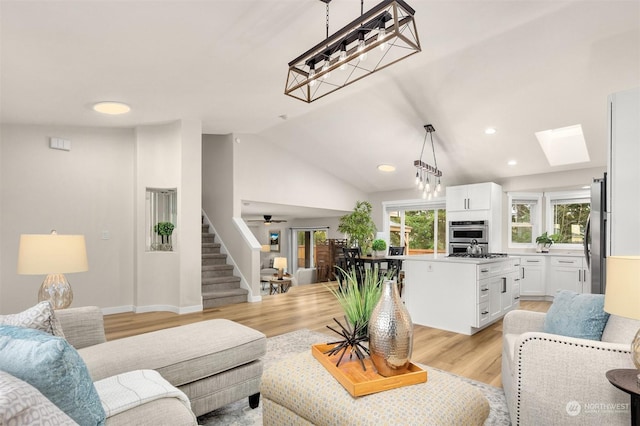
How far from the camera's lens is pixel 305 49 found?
3244mm

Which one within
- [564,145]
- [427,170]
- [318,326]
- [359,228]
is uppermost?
Answer: [564,145]

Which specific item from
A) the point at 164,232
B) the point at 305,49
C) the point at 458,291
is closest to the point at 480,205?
the point at 458,291

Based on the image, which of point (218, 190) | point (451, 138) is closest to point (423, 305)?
point (451, 138)

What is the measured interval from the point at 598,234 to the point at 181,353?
3179 mm

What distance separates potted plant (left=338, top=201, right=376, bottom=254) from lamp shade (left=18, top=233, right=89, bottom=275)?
6.26m

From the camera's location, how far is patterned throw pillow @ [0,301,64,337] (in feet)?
4.30

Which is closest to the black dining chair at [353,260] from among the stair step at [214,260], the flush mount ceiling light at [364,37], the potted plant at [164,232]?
the stair step at [214,260]

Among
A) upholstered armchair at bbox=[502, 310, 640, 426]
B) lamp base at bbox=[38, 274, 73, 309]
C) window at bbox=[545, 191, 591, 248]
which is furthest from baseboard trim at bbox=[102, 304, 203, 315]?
window at bbox=[545, 191, 591, 248]

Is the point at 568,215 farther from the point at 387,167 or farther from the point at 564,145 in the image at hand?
the point at 387,167

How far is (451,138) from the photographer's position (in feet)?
18.6

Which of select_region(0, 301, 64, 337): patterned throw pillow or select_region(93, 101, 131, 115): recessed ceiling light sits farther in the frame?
select_region(93, 101, 131, 115): recessed ceiling light

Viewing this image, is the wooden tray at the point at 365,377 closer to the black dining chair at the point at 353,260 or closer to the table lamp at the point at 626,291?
the table lamp at the point at 626,291

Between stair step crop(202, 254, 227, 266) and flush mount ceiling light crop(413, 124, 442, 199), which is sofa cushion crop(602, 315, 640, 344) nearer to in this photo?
flush mount ceiling light crop(413, 124, 442, 199)

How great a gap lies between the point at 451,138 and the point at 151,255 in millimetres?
4789
